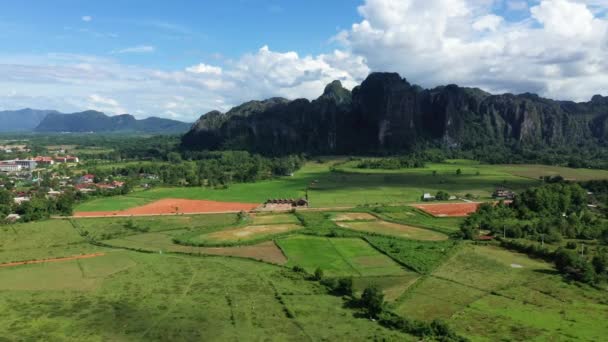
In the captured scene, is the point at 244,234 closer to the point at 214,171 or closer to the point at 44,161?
the point at 214,171

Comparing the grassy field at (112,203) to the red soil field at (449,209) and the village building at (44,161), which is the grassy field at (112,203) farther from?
the village building at (44,161)

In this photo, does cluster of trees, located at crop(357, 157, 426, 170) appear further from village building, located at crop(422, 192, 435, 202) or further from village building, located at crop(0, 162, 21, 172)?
village building, located at crop(0, 162, 21, 172)

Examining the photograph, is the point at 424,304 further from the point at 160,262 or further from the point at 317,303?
the point at 160,262

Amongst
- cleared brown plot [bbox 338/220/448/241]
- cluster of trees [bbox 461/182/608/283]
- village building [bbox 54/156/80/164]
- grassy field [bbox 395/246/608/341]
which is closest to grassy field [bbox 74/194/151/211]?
cleared brown plot [bbox 338/220/448/241]

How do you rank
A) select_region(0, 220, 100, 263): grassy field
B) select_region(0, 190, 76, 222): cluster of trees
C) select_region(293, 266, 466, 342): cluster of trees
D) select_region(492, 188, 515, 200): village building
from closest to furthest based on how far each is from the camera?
1. select_region(293, 266, 466, 342): cluster of trees
2. select_region(0, 220, 100, 263): grassy field
3. select_region(0, 190, 76, 222): cluster of trees
4. select_region(492, 188, 515, 200): village building

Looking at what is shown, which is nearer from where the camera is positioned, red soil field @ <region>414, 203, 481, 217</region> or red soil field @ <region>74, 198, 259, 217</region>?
red soil field @ <region>414, 203, 481, 217</region>

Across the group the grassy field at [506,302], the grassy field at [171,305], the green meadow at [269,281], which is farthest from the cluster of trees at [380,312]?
the grassy field at [506,302]
